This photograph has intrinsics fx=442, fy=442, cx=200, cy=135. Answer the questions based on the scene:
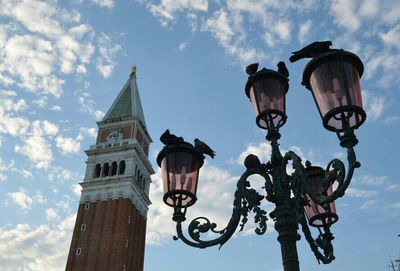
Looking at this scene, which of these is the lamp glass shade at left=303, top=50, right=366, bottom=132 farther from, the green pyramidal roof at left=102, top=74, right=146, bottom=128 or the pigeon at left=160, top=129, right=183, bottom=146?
the green pyramidal roof at left=102, top=74, right=146, bottom=128

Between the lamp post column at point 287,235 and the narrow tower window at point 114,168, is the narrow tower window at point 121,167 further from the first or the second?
the lamp post column at point 287,235

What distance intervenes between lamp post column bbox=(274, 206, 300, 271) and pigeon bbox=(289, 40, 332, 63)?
140cm

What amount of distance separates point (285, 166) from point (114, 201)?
31.5 meters

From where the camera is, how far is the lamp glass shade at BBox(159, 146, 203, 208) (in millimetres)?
4559

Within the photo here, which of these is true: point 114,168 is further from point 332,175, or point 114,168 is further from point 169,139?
point 332,175

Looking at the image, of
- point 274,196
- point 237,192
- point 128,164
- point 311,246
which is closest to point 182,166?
point 237,192

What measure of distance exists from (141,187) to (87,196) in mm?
4674

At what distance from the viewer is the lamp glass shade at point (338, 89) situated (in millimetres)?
3566

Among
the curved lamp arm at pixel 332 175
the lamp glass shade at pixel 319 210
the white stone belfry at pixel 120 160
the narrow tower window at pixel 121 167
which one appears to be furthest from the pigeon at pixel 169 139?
the narrow tower window at pixel 121 167

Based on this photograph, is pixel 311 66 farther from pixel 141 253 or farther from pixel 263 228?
pixel 141 253

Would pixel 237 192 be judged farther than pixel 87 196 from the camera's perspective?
No

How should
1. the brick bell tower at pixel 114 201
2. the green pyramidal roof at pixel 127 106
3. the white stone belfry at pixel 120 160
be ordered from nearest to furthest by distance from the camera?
the brick bell tower at pixel 114 201 < the white stone belfry at pixel 120 160 < the green pyramidal roof at pixel 127 106

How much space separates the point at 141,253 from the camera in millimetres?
36625

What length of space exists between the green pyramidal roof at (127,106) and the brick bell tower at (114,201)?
0.18 metres
